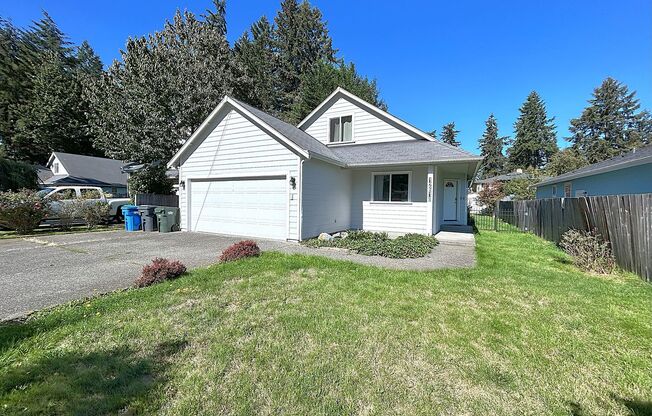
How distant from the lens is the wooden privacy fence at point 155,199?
1673 centimetres

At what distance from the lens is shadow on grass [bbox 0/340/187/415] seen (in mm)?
2160

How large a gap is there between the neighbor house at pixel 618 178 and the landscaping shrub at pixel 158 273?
563 inches

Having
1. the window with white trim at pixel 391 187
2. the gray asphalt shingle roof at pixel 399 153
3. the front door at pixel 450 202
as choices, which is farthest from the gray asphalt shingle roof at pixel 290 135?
the front door at pixel 450 202

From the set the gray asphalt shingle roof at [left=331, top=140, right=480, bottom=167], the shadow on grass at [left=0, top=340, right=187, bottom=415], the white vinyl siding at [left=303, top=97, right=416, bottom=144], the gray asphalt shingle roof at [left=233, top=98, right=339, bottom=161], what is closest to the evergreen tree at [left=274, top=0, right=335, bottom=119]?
the white vinyl siding at [left=303, top=97, right=416, bottom=144]

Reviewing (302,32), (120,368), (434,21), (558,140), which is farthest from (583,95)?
(120,368)

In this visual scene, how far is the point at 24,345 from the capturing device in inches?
118

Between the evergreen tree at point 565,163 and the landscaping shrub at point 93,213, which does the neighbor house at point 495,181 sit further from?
the landscaping shrub at point 93,213

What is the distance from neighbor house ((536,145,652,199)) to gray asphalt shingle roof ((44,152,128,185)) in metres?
33.8

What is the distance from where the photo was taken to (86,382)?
243cm

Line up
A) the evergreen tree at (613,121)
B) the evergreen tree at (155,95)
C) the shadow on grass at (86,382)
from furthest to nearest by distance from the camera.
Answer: the evergreen tree at (613,121) < the evergreen tree at (155,95) < the shadow on grass at (86,382)

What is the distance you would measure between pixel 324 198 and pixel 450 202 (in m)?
9.30

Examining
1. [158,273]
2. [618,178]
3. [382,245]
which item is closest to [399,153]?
[382,245]

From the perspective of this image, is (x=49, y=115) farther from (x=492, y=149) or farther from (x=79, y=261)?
(x=492, y=149)

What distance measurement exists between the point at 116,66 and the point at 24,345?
20.8 metres
